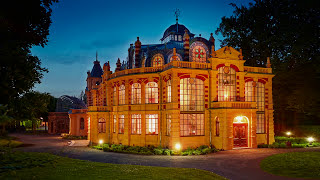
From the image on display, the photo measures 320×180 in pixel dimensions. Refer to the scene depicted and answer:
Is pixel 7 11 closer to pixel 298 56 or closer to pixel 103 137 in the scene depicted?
pixel 298 56

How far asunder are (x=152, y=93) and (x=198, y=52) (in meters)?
7.77

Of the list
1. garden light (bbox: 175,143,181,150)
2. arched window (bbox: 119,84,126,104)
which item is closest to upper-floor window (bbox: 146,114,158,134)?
garden light (bbox: 175,143,181,150)

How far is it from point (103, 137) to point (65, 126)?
3093 cm

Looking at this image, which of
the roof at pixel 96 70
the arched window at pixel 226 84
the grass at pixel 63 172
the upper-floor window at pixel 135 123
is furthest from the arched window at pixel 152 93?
the roof at pixel 96 70

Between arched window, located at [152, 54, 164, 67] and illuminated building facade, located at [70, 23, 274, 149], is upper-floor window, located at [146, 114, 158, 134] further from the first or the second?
arched window, located at [152, 54, 164, 67]

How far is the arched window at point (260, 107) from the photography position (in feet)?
112

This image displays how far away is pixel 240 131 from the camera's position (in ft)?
103

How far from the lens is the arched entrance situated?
31.2m

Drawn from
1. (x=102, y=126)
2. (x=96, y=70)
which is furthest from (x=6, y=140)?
(x=96, y=70)

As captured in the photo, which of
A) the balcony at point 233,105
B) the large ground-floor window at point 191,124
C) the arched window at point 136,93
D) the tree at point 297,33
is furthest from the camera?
the arched window at point 136,93

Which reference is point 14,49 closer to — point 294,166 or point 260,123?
point 294,166

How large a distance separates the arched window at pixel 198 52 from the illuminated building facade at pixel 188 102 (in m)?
0.12

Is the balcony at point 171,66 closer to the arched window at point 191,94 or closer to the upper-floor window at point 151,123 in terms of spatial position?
the arched window at point 191,94

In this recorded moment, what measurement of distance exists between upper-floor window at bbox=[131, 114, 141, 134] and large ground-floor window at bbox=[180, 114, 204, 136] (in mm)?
5603
